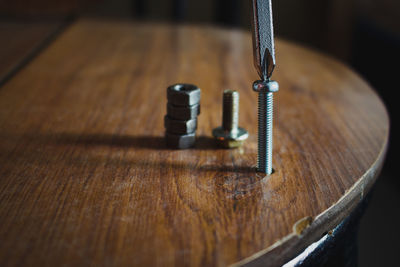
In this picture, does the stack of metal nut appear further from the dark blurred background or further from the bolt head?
the dark blurred background

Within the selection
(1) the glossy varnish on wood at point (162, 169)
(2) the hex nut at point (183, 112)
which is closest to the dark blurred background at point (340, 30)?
(1) the glossy varnish on wood at point (162, 169)

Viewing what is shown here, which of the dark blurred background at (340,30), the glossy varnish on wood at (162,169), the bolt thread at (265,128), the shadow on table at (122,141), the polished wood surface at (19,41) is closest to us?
the glossy varnish on wood at (162,169)

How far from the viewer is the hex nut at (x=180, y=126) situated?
1.89ft

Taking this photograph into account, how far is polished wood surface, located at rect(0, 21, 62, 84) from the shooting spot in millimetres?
984

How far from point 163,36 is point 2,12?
750 millimetres

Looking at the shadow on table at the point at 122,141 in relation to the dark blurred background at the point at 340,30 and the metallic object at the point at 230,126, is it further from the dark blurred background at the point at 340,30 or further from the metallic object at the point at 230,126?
the dark blurred background at the point at 340,30

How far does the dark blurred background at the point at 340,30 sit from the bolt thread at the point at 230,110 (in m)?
0.24

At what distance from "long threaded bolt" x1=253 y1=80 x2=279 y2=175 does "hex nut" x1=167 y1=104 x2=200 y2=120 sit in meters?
0.10

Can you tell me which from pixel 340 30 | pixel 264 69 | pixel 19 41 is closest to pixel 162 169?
pixel 264 69

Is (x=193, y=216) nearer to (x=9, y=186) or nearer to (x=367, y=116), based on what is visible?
Result: (x=9, y=186)

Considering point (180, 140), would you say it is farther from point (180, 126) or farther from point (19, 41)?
point (19, 41)

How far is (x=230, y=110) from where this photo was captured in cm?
60

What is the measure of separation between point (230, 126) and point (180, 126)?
0.07m

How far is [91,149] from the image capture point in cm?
59
